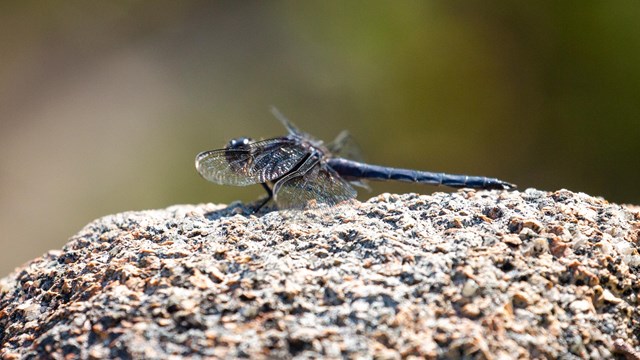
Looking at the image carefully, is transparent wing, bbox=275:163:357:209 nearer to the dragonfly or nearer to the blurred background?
the dragonfly

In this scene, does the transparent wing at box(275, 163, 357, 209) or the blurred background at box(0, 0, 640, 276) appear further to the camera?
the blurred background at box(0, 0, 640, 276)

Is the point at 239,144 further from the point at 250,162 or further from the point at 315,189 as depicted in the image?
the point at 315,189

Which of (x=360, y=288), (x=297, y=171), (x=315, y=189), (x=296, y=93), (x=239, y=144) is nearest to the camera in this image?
(x=360, y=288)

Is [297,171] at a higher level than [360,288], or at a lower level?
higher

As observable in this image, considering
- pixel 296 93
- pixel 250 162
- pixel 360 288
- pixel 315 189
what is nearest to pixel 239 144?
pixel 250 162

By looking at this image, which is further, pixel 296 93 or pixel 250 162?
pixel 296 93

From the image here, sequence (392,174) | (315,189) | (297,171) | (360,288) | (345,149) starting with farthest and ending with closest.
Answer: (345,149)
(392,174)
(297,171)
(315,189)
(360,288)

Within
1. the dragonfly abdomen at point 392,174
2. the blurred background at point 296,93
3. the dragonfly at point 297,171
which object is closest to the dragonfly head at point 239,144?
the dragonfly at point 297,171

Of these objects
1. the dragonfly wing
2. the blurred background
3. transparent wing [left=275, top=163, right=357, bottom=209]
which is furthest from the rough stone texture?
the blurred background

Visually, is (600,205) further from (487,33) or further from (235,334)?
(487,33)

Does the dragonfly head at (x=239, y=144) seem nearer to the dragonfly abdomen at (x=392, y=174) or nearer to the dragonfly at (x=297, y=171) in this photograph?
the dragonfly at (x=297, y=171)
